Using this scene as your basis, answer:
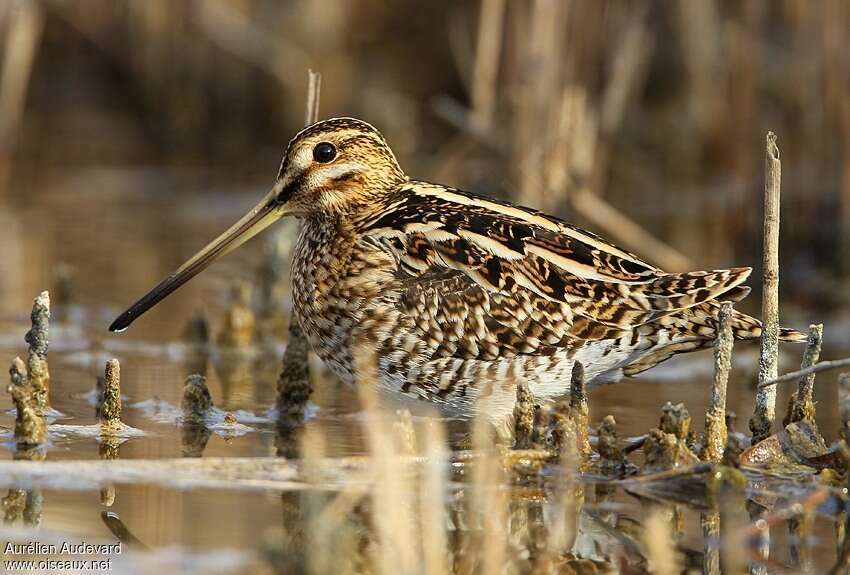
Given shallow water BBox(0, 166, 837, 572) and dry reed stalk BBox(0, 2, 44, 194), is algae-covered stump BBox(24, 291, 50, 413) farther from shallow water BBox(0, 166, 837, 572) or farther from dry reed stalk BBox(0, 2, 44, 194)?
dry reed stalk BBox(0, 2, 44, 194)

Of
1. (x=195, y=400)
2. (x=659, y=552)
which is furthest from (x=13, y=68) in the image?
(x=659, y=552)

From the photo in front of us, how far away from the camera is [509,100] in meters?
9.62

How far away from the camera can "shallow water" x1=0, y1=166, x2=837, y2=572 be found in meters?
4.58

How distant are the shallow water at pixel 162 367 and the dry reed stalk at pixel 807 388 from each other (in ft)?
2.10

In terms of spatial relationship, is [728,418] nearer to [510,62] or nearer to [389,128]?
[510,62]

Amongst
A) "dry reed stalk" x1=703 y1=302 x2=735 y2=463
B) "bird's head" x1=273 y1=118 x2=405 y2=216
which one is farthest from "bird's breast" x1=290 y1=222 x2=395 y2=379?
"dry reed stalk" x1=703 y1=302 x2=735 y2=463

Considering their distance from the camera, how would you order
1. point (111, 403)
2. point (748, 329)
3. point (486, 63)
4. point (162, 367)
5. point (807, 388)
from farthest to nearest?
1. point (486, 63)
2. point (162, 367)
3. point (748, 329)
4. point (111, 403)
5. point (807, 388)

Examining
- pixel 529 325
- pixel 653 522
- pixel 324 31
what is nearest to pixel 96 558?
pixel 653 522

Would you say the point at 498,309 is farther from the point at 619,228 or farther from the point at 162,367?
the point at 619,228

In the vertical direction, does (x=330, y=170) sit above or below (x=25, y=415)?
above

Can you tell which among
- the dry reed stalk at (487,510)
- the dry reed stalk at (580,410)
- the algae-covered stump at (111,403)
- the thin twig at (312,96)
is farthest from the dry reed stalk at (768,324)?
the algae-covered stump at (111,403)

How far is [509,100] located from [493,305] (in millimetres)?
4212

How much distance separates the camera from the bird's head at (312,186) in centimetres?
606

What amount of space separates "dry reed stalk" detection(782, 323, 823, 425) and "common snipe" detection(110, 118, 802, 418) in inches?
9.3
